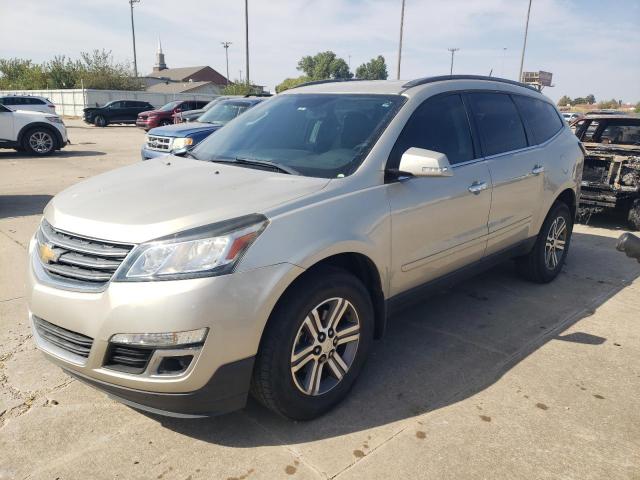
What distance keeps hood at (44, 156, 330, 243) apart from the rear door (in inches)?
66.4

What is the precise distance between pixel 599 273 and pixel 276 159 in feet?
13.0

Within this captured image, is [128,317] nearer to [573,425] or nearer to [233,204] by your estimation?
[233,204]

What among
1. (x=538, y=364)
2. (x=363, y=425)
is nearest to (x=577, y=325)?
(x=538, y=364)

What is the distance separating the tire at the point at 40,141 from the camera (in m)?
13.8

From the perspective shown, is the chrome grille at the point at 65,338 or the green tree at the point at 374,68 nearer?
the chrome grille at the point at 65,338

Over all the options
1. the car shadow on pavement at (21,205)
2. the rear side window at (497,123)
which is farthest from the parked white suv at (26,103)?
the rear side window at (497,123)

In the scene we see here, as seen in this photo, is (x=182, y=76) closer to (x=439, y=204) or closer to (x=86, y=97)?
(x=86, y=97)

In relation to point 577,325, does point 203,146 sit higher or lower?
higher

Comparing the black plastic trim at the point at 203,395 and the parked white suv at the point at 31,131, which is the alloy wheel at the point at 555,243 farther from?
the parked white suv at the point at 31,131

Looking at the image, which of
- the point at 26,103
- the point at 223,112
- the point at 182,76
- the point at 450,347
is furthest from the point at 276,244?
the point at 182,76

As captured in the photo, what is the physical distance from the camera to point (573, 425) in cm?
280

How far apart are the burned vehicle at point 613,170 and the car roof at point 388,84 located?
12.6 feet

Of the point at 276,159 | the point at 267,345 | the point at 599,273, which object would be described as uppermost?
the point at 276,159

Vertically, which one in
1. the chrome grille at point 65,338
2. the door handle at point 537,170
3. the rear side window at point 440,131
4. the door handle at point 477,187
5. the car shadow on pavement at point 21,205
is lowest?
the car shadow on pavement at point 21,205
